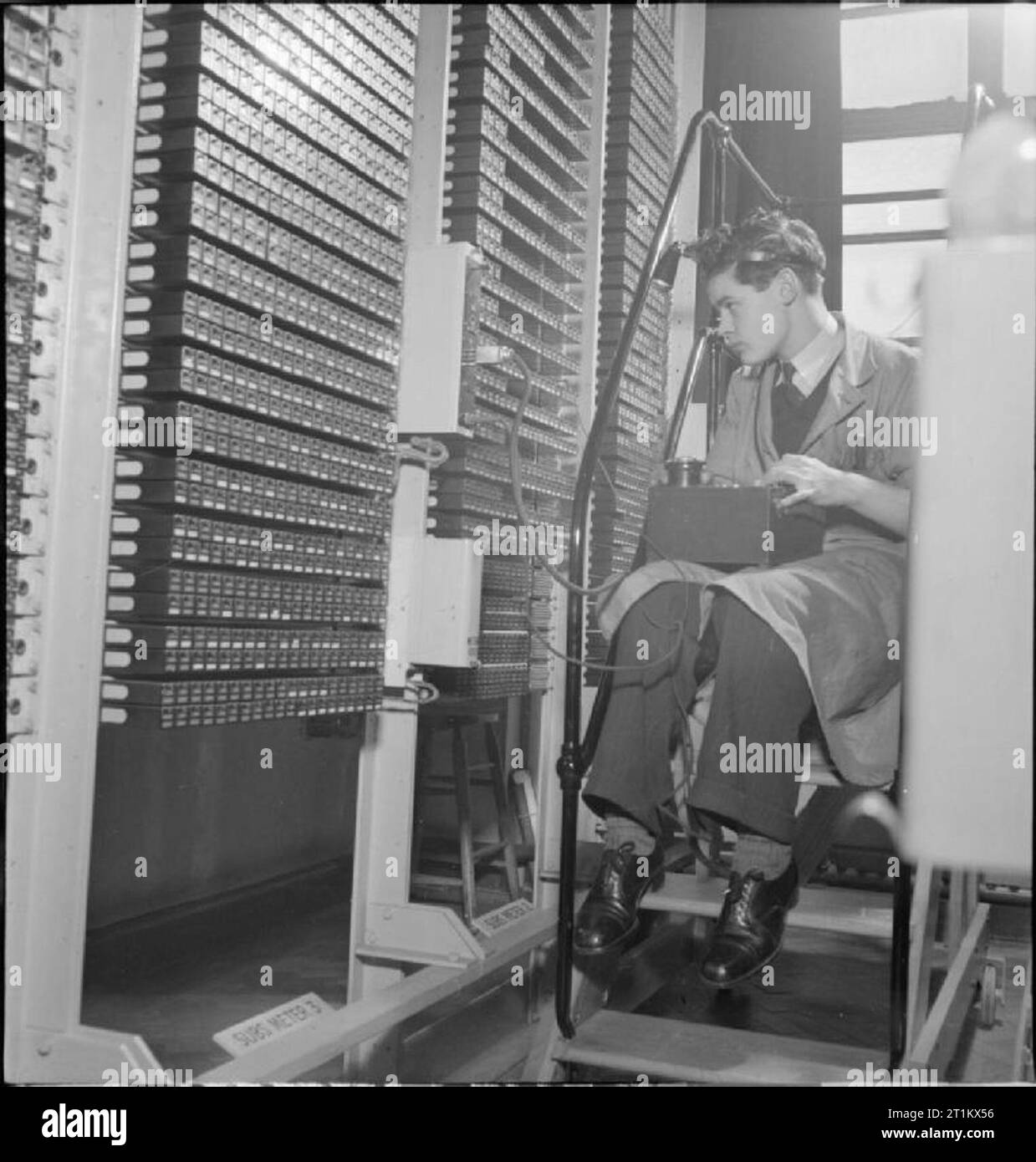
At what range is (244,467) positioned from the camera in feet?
7.94

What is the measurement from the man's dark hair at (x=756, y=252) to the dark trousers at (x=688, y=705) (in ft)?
2.41

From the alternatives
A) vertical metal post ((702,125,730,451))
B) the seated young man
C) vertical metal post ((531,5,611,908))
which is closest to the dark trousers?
the seated young man

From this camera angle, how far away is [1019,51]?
9.77ft

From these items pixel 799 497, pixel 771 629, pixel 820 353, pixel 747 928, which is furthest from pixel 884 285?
pixel 747 928

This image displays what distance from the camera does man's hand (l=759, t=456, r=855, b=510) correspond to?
95.0 inches

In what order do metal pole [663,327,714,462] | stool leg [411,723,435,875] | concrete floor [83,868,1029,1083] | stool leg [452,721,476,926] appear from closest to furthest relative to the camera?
concrete floor [83,868,1029,1083] < metal pole [663,327,714,462] < stool leg [452,721,476,926] < stool leg [411,723,435,875]

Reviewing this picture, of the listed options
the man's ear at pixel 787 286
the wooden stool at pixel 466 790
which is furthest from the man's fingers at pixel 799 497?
the wooden stool at pixel 466 790

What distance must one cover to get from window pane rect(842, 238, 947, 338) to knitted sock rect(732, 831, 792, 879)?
1.20m

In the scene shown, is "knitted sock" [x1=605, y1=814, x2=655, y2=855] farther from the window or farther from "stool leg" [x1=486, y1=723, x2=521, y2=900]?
the window

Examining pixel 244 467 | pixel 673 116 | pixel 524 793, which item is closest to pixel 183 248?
pixel 244 467

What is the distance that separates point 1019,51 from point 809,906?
82.8 inches

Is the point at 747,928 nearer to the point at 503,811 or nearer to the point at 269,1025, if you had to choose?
the point at 269,1025
